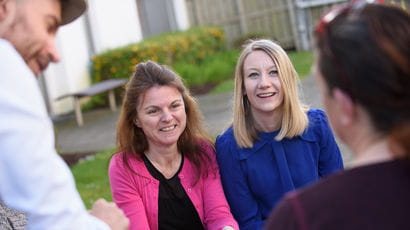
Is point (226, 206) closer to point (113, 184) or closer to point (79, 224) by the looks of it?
point (113, 184)

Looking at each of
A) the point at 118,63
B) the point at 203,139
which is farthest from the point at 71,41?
the point at 203,139

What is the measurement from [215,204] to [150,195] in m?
0.35

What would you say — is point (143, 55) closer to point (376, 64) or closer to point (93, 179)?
point (93, 179)

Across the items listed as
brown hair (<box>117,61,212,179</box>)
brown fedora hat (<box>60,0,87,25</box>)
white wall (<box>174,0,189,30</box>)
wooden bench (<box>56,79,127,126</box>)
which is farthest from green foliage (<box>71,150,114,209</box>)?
white wall (<box>174,0,189,30</box>)

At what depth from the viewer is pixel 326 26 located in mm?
1414

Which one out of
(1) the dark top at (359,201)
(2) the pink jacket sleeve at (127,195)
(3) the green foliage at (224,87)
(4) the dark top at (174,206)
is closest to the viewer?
(1) the dark top at (359,201)

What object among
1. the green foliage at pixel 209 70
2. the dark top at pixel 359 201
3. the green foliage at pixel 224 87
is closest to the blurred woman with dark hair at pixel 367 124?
the dark top at pixel 359 201

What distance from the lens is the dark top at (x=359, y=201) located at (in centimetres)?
128

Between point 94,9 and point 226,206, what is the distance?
9465mm

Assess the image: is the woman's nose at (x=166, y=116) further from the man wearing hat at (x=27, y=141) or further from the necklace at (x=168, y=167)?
the man wearing hat at (x=27, y=141)

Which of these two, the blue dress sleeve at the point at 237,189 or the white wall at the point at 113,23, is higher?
the white wall at the point at 113,23

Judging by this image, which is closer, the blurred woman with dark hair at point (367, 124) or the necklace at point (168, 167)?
the blurred woman with dark hair at point (367, 124)

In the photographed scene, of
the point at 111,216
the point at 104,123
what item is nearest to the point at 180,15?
the point at 104,123

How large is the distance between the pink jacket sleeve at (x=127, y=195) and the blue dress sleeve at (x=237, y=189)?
497mm
